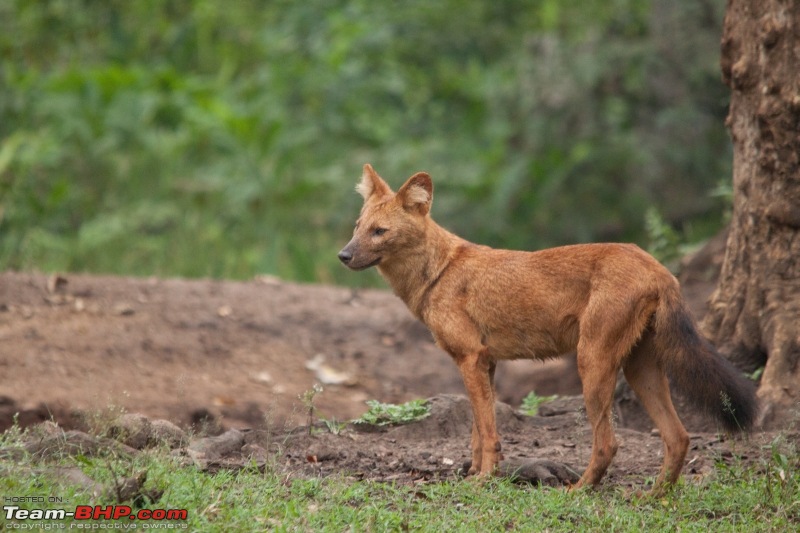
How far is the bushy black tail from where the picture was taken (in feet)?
16.5

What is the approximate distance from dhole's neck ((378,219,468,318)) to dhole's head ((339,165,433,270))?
0.10ft

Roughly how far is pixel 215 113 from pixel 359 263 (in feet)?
28.2

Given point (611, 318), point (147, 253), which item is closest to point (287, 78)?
point (147, 253)

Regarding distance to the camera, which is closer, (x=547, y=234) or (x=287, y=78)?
(x=547, y=234)

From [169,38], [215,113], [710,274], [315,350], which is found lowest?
[315,350]

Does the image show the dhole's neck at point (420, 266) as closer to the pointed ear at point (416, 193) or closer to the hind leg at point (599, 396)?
the pointed ear at point (416, 193)

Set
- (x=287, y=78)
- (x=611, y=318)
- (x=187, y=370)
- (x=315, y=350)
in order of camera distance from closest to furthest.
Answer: (x=611, y=318)
(x=187, y=370)
(x=315, y=350)
(x=287, y=78)

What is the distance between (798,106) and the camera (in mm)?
6109

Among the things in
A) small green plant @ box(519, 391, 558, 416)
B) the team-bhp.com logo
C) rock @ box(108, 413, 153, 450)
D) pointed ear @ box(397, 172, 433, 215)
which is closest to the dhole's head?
pointed ear @ box(397, 172, 433, 215)

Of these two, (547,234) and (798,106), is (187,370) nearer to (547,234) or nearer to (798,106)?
(798,106)

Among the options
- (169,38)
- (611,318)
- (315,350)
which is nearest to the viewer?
(611,318)

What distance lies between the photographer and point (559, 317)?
5.42m

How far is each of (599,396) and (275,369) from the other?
4.19 metres

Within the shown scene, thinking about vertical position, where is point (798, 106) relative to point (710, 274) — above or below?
above
